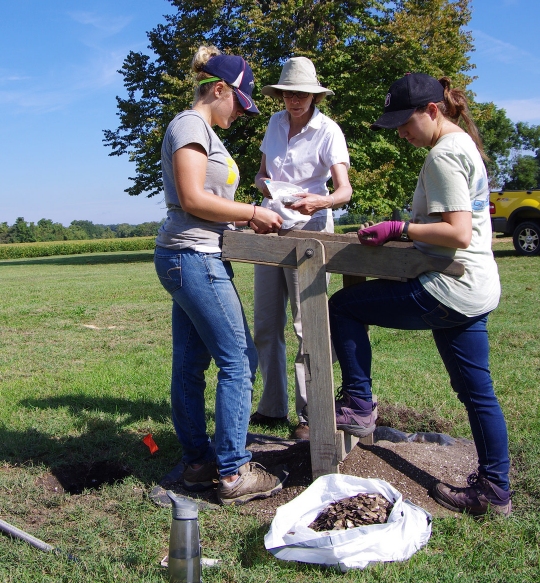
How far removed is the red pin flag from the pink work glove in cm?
194

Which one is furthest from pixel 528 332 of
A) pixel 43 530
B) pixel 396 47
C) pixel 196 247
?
pixel 396 47

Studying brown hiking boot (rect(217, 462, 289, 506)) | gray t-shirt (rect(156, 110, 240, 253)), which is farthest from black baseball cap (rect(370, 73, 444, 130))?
brown hiking boot (rect(217, 462, 289, 506))

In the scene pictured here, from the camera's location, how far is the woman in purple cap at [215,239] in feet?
9.81

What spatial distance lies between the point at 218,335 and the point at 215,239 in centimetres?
47

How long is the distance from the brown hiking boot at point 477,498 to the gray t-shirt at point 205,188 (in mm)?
1625

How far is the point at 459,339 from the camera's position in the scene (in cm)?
297

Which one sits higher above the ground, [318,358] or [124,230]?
[124,230]

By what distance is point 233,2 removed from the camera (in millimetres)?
24312

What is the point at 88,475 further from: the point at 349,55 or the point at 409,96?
the point at 349,55

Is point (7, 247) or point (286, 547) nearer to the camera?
point (286, 547)

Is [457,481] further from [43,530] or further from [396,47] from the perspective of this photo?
[396,47]

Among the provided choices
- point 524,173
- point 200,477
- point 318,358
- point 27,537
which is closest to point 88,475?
point 200,477

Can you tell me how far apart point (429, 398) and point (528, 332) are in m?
2.82

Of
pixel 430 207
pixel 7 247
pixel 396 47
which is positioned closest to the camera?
pixel 430 207
